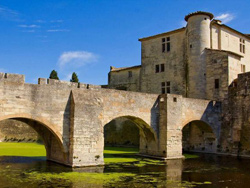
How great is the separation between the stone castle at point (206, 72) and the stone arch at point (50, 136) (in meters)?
13.1

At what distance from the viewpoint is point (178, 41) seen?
94.8 ft

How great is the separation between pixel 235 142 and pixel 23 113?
17.1 m

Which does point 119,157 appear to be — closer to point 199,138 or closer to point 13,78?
point 199,138

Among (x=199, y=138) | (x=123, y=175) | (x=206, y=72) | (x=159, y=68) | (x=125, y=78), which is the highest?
(x=159, y=68)

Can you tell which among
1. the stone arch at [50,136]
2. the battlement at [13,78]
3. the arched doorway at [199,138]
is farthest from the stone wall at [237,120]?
the battlement at [13,78]

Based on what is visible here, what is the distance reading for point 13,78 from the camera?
47.0ft

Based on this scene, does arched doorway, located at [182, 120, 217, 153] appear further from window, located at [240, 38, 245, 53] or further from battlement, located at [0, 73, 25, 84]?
battlement, located at [0, 73, 25, 84]

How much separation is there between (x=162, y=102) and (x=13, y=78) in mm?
10393

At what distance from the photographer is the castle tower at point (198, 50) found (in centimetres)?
2583

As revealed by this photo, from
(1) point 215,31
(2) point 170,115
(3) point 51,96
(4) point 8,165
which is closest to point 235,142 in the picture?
(2) point 170,115

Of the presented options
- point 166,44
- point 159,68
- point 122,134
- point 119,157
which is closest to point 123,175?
point 119,157

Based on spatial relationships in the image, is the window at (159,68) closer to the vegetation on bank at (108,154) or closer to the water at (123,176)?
the vegetation on bank at (108,154)

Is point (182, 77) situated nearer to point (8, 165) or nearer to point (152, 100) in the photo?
point (152, 100)

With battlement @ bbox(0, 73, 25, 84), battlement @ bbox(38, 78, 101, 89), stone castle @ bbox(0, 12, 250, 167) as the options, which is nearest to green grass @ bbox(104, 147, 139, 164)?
stone castle @ bbox(0, 12, 250, 167)
